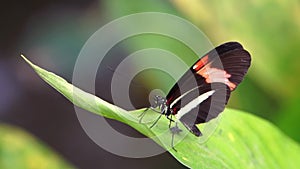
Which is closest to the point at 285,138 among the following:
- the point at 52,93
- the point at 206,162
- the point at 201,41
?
the point at 206,162

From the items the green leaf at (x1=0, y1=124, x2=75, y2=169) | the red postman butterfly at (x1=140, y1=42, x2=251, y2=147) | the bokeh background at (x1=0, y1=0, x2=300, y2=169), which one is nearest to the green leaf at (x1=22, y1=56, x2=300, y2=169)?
the red postman butterfly at (x1=140, y1=42, x2=251, y2=147)

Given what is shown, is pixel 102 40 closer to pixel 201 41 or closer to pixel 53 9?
pixel 53 9

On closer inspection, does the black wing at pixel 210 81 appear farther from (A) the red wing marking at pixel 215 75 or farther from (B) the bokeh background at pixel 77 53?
(B) the bokeh background at pixel 77 53

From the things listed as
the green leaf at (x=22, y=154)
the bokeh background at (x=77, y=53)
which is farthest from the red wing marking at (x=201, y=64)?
the green leaf at (x=22, y=154)

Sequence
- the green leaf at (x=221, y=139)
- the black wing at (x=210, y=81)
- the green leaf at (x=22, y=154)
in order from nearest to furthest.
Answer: the green leaf at (x=221, y=139) → the black wing at (x=210, y=81) → the green leaf at (x=22, y=154)

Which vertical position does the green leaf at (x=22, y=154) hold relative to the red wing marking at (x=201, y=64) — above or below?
below

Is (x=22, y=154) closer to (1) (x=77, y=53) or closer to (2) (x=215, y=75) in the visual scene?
(2) (x=215, y=75)

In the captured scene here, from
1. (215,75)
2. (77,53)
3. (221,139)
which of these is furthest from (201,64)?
(77,53)
